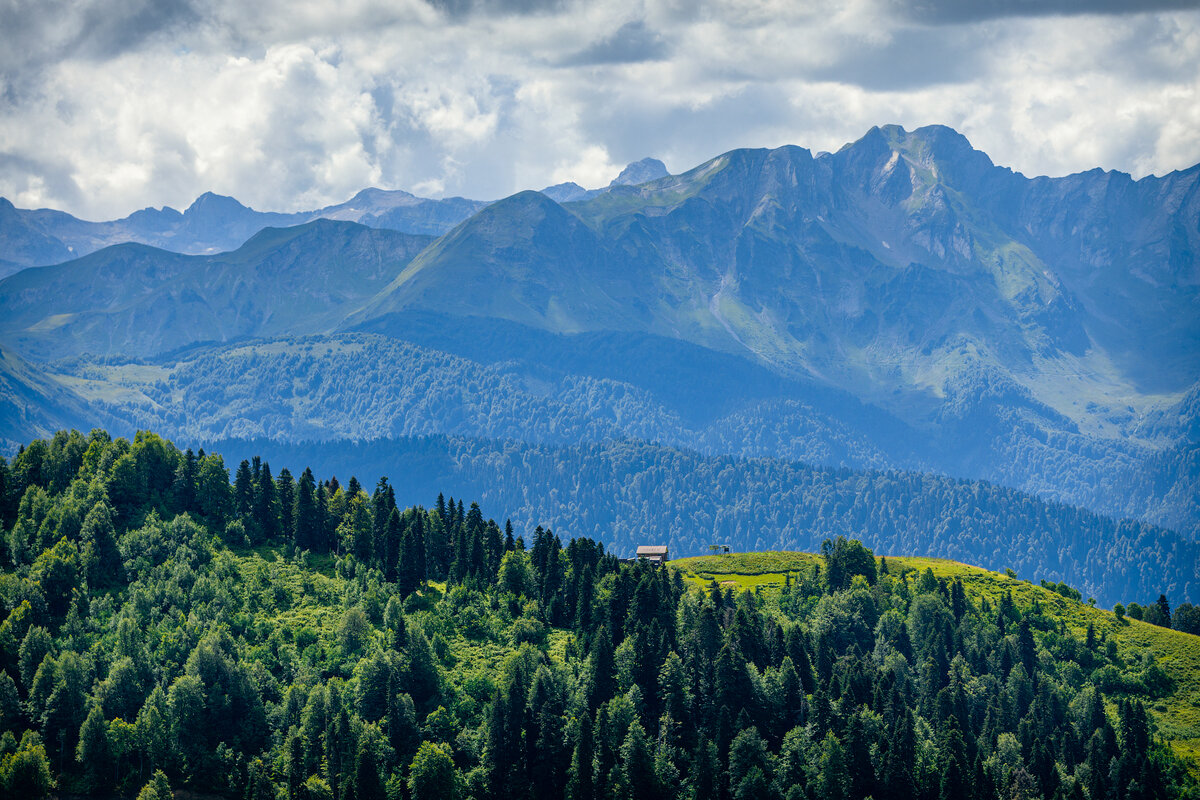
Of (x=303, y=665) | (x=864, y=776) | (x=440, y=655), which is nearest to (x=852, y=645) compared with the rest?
(x=864, y=776)

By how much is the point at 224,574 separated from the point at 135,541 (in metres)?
13.8

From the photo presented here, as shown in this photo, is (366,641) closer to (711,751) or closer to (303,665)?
(303,665)

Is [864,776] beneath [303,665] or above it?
beneath

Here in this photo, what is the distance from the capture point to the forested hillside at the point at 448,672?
142 metres

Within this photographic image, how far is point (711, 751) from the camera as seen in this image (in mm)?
143000

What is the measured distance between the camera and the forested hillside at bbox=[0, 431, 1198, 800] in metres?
142

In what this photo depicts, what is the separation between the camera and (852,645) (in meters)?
187

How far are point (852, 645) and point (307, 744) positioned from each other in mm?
85246

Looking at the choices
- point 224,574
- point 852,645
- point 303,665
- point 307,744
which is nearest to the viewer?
point 307,744

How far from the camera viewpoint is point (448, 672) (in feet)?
510

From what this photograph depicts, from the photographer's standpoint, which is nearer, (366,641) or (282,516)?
(366,641)

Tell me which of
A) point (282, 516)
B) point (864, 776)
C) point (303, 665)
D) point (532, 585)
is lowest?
point (864, 776)

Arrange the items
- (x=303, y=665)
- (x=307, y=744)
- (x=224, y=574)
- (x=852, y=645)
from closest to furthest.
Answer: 1. (x=307, y=744)
2. (x=303, y=665)
3. (x=224, y=574)
4. (x=852, y=645)

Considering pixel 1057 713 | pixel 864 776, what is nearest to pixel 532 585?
pixel 864 776
